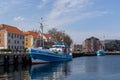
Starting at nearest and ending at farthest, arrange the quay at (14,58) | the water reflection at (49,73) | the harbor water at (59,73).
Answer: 1. the harbor water at (59,73)
2. the water reflection at (49,73)
3. the quay at (14,58)

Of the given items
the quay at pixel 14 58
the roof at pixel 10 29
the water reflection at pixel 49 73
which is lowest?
the water reflection at pixel 49 73

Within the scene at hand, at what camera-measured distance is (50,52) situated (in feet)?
299

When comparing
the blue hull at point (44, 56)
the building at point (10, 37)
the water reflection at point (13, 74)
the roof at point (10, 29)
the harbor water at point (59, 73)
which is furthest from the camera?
the roof at point (10, 29)

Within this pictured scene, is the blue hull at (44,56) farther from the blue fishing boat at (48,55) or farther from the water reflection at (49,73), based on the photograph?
the water reflection at (49,73)

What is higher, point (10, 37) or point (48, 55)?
point (10, 37)

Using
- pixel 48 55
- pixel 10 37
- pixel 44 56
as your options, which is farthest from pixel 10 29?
pixel 44 56

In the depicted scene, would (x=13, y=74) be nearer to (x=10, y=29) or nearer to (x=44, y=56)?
(x=44, y=56)

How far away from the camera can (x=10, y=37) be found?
126125mm

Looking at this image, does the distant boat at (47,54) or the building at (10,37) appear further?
the building at (10,37)

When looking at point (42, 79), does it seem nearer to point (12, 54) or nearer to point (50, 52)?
point (12, 54)

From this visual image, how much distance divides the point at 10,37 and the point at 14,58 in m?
43.2

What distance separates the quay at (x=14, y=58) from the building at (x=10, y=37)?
33399mm

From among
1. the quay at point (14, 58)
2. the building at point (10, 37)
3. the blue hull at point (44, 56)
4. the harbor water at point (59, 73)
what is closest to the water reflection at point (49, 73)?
the harbor water at point (59, 73)

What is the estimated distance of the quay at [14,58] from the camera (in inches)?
3068
